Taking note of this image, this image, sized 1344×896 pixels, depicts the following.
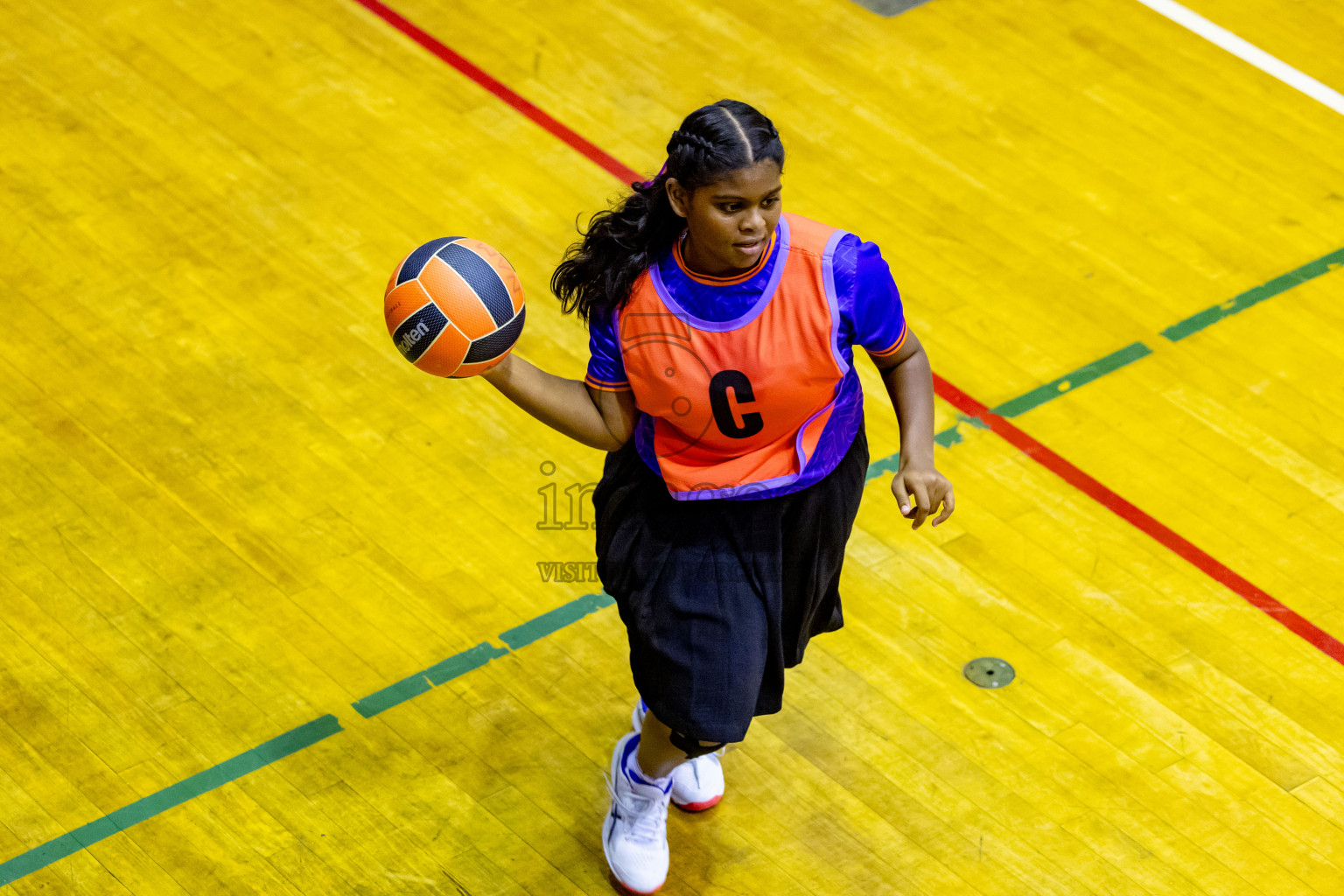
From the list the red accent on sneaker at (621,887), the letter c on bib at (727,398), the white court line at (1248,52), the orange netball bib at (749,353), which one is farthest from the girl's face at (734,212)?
the white court line at (1248,52)

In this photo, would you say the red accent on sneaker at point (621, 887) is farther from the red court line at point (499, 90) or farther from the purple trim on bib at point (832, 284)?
the red court line at point (499, 90)

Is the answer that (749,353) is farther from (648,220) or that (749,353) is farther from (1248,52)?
(1248,52)

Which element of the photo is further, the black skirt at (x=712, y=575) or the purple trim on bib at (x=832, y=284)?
the black skirt at (x=712, y=575)

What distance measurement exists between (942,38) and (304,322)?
318 cm

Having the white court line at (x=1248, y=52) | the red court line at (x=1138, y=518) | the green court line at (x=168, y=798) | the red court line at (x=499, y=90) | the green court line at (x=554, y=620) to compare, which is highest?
the white court line at (x=1248, y=52)

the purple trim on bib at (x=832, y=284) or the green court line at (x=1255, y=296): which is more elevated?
the purple trim on bib at (x=832, y=284)

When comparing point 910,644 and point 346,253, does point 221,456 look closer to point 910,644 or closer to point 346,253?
point 346,253

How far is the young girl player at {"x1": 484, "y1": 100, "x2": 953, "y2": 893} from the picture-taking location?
10.7ft

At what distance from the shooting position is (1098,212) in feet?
20.4

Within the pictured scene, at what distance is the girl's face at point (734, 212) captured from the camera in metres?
3.12

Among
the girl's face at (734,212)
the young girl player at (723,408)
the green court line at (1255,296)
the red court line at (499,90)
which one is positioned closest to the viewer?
the girl's face at (734,212)

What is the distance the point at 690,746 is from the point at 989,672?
3.81ft

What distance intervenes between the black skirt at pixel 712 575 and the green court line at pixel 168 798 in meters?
1.11

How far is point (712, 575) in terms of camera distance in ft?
11.6
